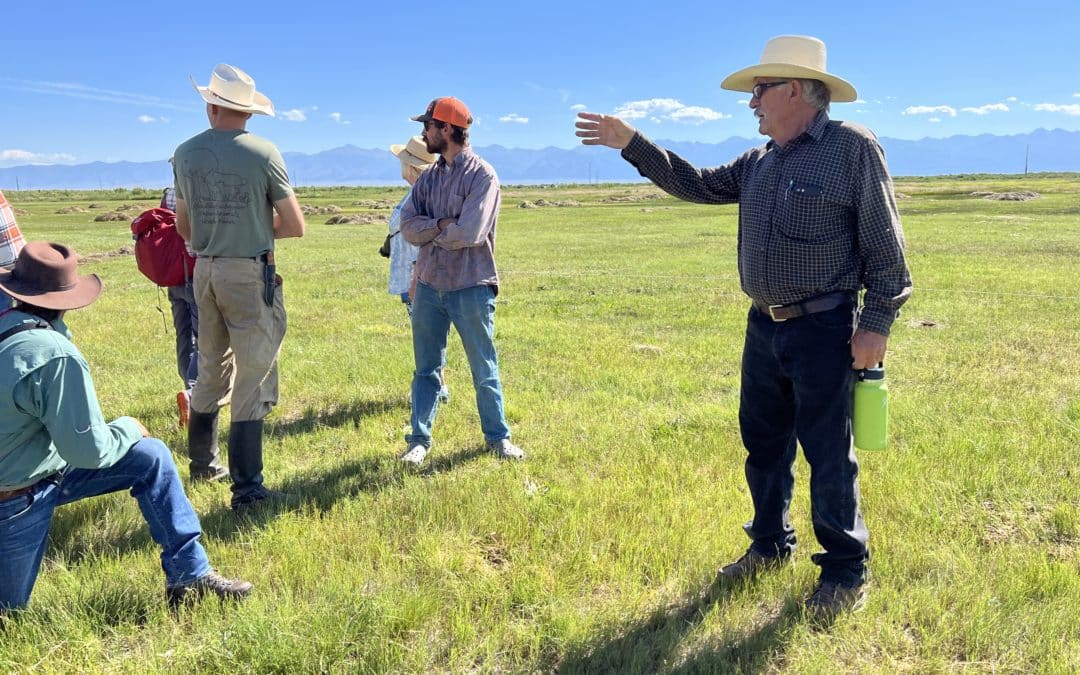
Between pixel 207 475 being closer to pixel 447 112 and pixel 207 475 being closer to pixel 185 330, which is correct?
pixel 185 330

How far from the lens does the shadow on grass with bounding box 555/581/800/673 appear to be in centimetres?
290

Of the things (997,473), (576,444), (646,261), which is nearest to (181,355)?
(576,444)

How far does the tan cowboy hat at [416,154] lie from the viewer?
584cm

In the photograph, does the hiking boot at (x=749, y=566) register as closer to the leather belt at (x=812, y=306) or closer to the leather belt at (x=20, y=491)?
the leather belt at (x=812, y=306)

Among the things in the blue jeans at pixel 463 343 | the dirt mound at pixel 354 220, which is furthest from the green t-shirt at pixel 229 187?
the dirt mound at pixel 354 220

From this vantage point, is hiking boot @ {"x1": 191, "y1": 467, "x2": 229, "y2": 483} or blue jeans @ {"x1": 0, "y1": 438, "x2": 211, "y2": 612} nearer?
blue jeans @ {"x1": 0, "y1": 438, "x2": 211, "y2": 612}

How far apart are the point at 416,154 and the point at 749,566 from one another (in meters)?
4.20

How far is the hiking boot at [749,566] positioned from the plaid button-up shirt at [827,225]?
1344 mm

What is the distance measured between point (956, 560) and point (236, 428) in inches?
165

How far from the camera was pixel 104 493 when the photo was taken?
10.3 feet

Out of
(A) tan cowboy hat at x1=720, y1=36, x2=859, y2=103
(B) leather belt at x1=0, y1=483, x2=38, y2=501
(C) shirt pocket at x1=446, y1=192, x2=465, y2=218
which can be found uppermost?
(A) tan cowboy hat at x1=720, y1=36, x2=859, y2=103

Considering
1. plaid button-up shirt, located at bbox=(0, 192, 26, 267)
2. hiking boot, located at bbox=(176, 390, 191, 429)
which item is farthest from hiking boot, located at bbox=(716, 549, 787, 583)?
hiking boot, located at bbox=(176, 390, 191, 429)

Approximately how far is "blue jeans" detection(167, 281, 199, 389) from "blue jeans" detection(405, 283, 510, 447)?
1908 millimetres

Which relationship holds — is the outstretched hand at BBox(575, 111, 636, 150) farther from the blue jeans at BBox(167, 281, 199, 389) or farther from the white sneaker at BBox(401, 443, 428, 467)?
the blue jeans at BBox(167, 281, 199, 389)
